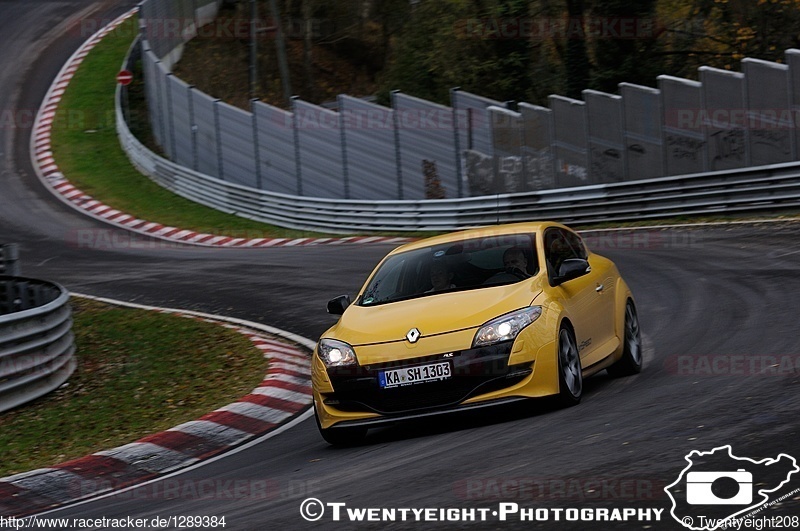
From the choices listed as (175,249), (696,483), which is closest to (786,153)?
(175,249)

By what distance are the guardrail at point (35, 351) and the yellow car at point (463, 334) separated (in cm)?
426

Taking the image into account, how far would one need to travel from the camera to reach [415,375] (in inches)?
341

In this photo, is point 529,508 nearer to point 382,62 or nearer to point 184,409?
point 184,409

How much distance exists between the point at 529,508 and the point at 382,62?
47966 millimetres

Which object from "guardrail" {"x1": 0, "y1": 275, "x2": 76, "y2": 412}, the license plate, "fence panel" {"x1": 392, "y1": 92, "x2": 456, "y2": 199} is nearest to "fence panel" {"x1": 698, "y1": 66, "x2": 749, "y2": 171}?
"fence panel" {"x1": 392, "y1": 92, "x2": 456, "y2": 199}

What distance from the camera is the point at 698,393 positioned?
8859 millimetres

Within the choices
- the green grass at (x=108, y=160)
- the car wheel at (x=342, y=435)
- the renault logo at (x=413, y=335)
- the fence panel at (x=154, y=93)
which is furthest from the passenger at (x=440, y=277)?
the fence panel at (x=154, y=93)

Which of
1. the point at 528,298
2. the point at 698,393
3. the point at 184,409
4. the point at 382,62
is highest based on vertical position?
the point at 528,298

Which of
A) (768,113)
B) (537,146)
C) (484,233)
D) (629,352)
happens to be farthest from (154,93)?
(629,352)

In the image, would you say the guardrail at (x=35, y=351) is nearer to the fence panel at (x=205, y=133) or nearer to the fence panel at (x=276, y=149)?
the fence panel at (x=276, y=149)

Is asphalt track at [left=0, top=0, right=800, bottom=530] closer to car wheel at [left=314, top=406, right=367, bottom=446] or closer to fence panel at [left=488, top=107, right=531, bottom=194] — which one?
car wheel at [left=314, top=406, right=367, bottom=446]

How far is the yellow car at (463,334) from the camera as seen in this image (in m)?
8.66

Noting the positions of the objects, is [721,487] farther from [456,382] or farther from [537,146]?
[537,146]

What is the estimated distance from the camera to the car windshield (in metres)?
9.66
